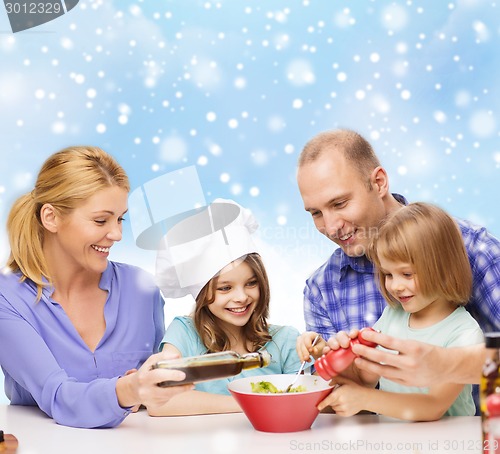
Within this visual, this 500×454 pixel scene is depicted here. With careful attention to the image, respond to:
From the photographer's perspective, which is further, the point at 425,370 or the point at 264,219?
the point at 264,219

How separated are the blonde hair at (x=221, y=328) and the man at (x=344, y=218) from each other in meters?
0.18

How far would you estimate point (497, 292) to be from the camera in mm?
1657

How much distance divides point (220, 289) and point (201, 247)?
121 mm

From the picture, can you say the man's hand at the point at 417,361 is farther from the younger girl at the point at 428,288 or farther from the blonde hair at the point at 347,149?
the blonde hair at the point at 347,149

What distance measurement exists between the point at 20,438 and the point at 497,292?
1085 mm

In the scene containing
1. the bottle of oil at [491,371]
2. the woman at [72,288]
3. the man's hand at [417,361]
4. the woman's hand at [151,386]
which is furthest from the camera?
the woman at [72,288]

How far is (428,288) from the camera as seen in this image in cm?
154

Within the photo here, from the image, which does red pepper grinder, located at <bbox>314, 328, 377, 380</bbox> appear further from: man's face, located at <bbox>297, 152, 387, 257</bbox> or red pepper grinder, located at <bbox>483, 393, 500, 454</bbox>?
man's face, located at <bbox>297, 152, 387, 257</bbox>

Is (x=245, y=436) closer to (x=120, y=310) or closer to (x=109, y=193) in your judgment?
(x=120, y=310)

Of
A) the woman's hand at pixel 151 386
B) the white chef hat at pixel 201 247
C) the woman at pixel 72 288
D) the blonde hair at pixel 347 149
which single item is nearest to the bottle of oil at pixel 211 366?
the woman's hand at pixel 151 386

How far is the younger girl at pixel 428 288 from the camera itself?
4.79 ft

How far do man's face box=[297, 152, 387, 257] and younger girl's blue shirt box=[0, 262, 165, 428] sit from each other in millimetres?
491

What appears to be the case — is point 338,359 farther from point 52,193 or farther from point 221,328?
point 52,193

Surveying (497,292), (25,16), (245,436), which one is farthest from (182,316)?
(25,16)
